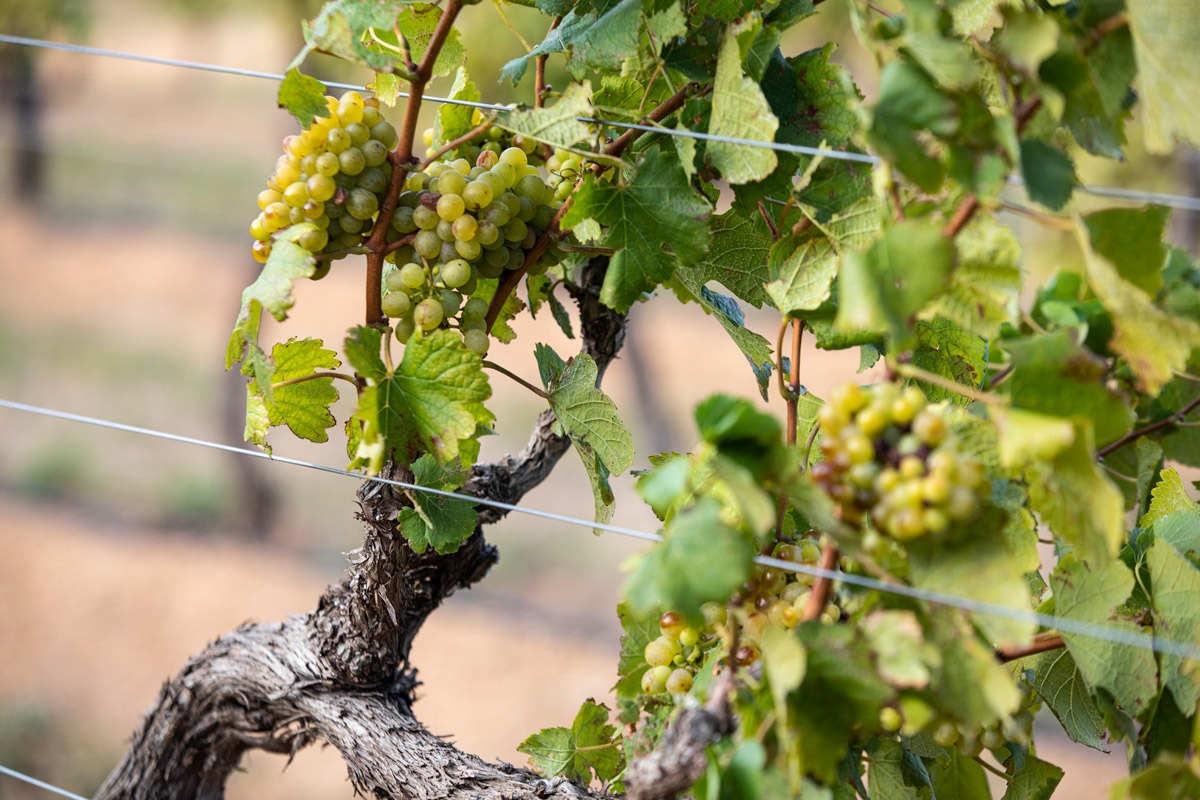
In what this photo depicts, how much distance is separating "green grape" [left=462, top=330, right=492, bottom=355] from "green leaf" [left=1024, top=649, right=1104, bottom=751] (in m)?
0.39

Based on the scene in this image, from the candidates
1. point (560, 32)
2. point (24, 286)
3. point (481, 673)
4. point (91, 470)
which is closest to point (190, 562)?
point (91, 470)

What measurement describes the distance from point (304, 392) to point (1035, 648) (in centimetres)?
50

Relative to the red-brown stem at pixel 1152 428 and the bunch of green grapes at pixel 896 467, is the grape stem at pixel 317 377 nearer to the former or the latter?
the bunch of green grapes at pixel 896 467

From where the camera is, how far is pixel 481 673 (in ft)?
10.6

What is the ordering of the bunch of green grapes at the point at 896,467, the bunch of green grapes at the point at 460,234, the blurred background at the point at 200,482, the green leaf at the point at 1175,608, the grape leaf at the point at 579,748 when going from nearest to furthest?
1. the bunch of green grapes at the point at 896,467
2. the green leaf at the point at 1175,608
3. the bunch of green grapes at the point at 460,234
4. the grape leaf at the point at 579,748
5. the blurred background at the point at 200,482

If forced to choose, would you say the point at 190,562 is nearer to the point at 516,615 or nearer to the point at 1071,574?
the point at 516,615

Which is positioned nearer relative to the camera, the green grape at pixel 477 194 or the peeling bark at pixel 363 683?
the green grape at pixel 477 194

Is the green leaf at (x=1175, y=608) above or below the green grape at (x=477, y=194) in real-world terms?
below

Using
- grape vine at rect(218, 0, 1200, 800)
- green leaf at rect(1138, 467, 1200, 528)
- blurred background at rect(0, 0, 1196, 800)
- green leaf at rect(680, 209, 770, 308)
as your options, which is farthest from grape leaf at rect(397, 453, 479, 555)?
blurred background at rect(0, 0, 1196, 800)

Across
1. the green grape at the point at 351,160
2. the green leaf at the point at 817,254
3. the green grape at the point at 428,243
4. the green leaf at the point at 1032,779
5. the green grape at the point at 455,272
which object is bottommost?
the green leaf at the point at 1032,779

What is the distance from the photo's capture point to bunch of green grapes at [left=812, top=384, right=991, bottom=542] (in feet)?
1.38

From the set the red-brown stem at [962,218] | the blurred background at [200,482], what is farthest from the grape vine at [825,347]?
the blurred background at [200,482]

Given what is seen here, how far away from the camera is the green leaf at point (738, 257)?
713 millimetres

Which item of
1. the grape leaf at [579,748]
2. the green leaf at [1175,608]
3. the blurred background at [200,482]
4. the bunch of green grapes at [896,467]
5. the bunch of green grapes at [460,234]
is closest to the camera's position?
the bunch of green grapes at [896,467]
